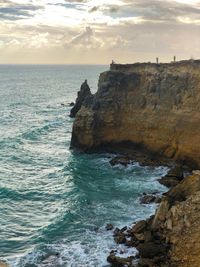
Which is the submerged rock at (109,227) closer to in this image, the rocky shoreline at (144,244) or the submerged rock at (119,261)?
the rocky shoreline at (144,244)

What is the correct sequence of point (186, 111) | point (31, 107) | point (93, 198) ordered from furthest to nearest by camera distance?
point (31, 107), point (186, 111), point (93, 198)

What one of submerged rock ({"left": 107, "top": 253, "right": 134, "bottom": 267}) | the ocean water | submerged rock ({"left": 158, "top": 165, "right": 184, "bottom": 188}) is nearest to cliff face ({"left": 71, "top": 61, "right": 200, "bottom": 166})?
the ocean water

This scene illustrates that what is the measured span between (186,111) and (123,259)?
2285cm

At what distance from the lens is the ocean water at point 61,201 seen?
32.2 m

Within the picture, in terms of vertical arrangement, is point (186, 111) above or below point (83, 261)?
above

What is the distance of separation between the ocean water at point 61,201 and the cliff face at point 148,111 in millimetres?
2923

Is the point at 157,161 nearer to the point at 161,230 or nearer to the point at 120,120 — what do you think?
the point at 120,120

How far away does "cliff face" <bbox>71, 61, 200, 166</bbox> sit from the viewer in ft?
158

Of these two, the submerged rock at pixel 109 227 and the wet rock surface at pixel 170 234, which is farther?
the submerged rock at pixel 109 227

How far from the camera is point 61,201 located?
41531mm

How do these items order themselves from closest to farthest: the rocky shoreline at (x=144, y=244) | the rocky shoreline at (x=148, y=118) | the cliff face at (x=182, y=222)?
the cliff face at (x=182, y=222) < the rocky shoreline at (x=144, y=244) < the rocky shoreline at (x=148, y=118)

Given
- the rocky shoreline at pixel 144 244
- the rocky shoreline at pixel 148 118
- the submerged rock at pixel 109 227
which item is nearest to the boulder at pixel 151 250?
the rocky shoreline at pixel 144 244

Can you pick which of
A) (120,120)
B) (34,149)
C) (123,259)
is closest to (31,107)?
(34,149)

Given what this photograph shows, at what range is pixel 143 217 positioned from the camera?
1448 inches
